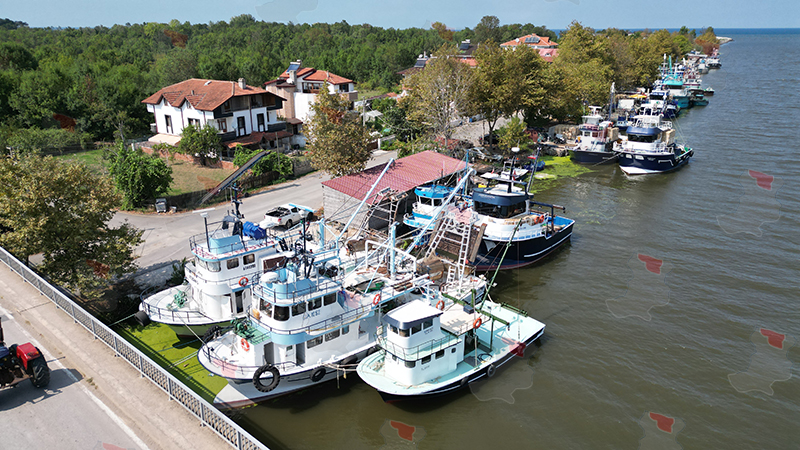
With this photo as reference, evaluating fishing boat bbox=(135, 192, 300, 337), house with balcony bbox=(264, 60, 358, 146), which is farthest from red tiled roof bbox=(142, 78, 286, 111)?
fishing boat bbox=(135, 192, 300, 337)

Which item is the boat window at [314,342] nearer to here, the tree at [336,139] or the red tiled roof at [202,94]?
the tree at [336,139]

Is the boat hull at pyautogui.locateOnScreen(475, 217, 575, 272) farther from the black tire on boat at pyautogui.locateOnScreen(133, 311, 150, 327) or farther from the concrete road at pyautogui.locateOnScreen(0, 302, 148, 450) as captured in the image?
the concrete road at pyautogui.locateOnScreen(0, 302, 148, 450)

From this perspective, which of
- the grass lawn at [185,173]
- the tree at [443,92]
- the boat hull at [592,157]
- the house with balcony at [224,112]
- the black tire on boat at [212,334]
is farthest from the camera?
the boat hull at [592,157]

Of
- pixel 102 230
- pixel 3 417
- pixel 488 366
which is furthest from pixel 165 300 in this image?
pixel 488 366

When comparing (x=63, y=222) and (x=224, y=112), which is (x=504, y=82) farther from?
(x=63, y=222)

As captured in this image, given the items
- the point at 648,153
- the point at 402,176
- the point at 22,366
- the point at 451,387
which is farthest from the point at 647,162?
the point at 22,366

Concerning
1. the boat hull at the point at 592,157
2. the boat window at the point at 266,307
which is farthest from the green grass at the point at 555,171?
the boat window at the point at 266,307
